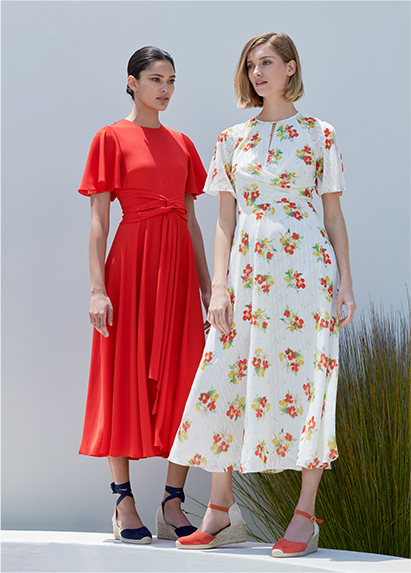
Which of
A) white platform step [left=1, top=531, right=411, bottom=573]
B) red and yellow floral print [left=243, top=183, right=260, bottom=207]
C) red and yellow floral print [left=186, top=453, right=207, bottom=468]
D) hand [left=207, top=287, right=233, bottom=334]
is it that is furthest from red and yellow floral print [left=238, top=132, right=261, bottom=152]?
white platform step [left=1, top=531, right=411, bottom=573]

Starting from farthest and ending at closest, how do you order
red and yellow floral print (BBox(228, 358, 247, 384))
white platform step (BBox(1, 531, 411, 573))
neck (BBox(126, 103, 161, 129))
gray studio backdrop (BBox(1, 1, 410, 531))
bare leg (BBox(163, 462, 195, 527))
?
gray studio backdrop (BBox(1, 1, 410, 531))
neck (BBox(126, 103, 161, 129))
bare leg (BBox(163, 462, 195, 527))
red and yellow floral print (BBox(228, 358, 247, 384))
white platform step (BBox(1, 531, 411, 573))

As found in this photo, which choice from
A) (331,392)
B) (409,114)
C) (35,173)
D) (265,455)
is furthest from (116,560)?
(409,114)

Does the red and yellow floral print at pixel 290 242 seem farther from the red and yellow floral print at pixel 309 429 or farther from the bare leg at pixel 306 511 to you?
the bare leg at pixel 306 511

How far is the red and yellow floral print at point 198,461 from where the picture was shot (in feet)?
7.68

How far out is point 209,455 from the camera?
235 cm

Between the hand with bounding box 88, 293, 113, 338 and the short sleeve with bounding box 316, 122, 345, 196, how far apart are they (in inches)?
35.9

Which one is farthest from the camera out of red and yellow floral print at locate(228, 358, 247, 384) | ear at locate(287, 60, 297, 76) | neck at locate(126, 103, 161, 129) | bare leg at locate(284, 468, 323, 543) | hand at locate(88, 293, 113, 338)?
neck at locate(126, 103, 161, 129)

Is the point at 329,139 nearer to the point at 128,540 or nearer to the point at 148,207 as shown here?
the point at 148,207

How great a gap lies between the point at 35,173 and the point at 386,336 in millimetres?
1877

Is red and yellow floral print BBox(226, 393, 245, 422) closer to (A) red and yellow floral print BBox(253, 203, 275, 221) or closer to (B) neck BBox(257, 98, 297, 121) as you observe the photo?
(A) red and yellow floral print BBox(253, 203, 275, 221)

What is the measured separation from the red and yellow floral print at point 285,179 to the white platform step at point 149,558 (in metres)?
1.26

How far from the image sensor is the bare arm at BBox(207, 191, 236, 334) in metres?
2.39

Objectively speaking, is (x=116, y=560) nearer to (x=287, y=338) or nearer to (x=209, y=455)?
(x=209, y=455)

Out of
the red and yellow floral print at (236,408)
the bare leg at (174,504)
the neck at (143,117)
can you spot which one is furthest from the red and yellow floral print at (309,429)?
the neck at (143,117)
